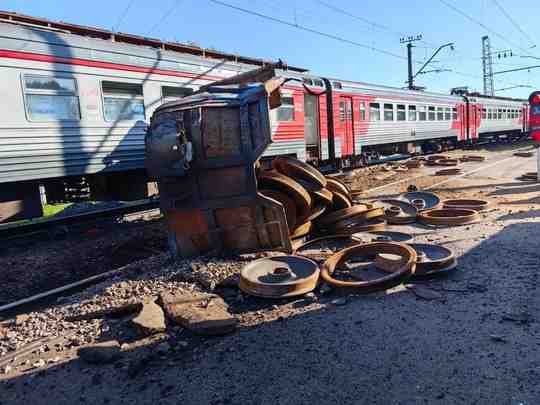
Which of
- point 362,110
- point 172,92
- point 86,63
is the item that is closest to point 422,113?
point 362,110

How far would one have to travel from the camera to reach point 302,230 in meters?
5.50

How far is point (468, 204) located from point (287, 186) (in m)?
4.31

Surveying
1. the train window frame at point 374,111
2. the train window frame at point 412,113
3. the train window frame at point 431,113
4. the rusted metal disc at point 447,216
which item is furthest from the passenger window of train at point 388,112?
the rusted metal disc at point 447,216

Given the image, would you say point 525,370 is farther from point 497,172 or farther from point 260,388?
point 497,172

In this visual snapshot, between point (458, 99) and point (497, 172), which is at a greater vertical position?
point (458, 99)

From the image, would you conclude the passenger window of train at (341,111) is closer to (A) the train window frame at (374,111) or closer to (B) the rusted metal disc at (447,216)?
(A) the train window frame at (374,111)

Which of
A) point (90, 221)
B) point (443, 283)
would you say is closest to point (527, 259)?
point (443, 283)

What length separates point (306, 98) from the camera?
12672 mm

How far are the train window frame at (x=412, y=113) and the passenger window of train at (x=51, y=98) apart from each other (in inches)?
566

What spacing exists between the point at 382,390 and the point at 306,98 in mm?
11232

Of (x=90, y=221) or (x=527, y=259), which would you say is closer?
(x=527, y=259)

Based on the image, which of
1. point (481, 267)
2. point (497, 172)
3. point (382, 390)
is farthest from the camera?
point (497, 172)

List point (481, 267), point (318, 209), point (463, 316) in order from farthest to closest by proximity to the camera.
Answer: point (318, 209)
point (481, 267)
point (463, 316)

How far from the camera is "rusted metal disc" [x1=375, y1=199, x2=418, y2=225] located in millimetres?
6602
